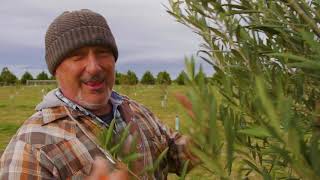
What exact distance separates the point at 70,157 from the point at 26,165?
9.2 inches

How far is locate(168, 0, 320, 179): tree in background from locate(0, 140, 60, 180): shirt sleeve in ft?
3.98

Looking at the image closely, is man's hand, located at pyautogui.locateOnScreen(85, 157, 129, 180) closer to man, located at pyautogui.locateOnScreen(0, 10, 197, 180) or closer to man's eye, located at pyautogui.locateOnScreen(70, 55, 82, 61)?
man, located at pyautogui.locateOnScreen(0, 10, 197, 180)

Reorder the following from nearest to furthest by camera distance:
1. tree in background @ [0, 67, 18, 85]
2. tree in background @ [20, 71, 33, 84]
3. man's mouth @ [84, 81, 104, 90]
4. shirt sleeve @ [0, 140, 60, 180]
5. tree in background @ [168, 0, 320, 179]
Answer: tree in background @ [168, 0, 320, 179] < shirt sleeve @ [0, 140, 60, 180] < man's mouth @ [84, 81, 104, 90] < tree in background @ [0, 67, 18, 85] < tree in background @ [20, 71, 33, 84]

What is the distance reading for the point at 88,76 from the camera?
8.55ft

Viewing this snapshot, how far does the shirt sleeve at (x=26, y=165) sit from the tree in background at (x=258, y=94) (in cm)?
121

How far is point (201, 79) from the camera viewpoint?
0.58m

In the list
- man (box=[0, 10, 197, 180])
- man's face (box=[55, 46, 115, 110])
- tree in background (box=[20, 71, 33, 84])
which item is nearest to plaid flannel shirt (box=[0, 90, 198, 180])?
man (box=[0, 10, 197, 180])

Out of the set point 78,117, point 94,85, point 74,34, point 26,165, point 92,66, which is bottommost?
point 26,165

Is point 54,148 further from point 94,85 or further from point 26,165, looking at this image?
point 94,85

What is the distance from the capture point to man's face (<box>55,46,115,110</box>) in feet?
8.54

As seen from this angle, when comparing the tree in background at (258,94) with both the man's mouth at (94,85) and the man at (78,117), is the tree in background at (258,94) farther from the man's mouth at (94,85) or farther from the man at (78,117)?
the man's mouth at (94,85)

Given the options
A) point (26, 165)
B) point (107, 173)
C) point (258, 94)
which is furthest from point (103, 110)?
point (258, 94)

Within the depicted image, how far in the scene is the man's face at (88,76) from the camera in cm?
260

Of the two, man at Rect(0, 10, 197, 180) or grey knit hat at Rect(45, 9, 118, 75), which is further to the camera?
grey knit hat at Rect(45, 9, 118, 75)
